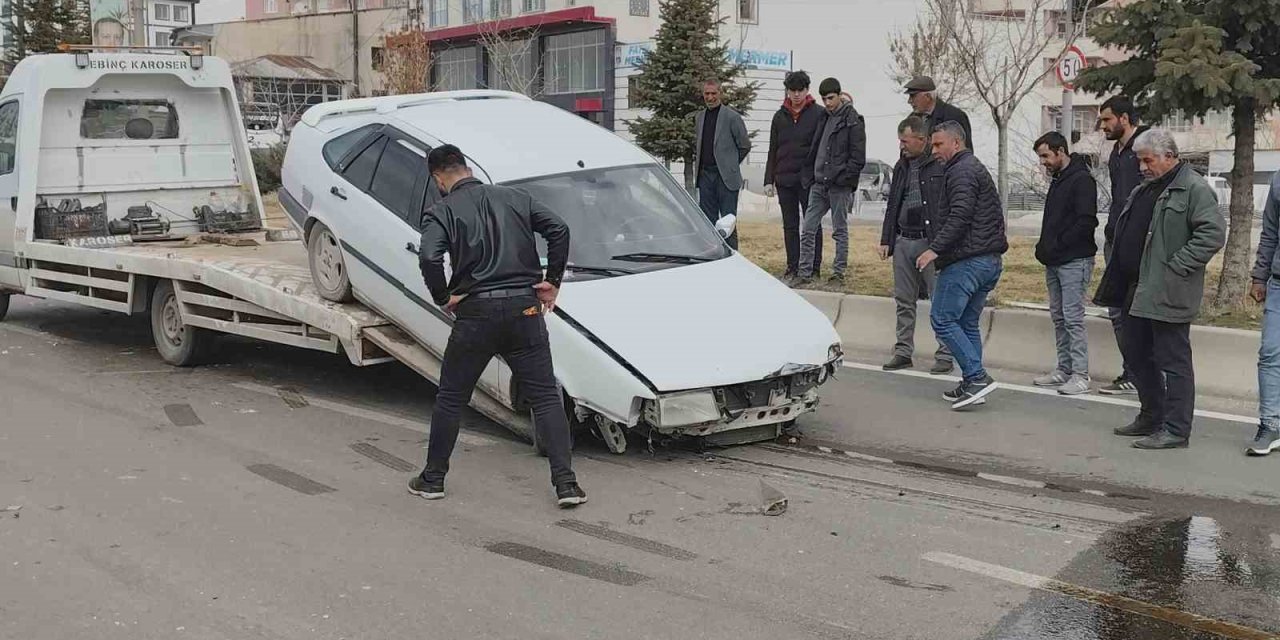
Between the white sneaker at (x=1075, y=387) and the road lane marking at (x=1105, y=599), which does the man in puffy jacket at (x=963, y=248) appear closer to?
the white sneaker at (x=1075, y=387)

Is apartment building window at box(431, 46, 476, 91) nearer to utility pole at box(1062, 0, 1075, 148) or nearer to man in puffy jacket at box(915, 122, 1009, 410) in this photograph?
utility pole at box(1062, 0, 1075, 148)

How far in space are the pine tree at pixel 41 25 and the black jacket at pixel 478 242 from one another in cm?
4177

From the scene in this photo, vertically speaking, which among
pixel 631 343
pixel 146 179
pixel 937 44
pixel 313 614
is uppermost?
pixel 937 44

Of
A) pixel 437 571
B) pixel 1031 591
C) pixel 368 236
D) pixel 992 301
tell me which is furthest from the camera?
pixel 992 301

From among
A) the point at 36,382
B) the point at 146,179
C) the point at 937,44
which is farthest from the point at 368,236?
the point at 937,44

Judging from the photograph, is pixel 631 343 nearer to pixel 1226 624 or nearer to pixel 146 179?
pixel 1226 624

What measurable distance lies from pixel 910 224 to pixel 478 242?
13.8 feet

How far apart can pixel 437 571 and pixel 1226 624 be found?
9.92 ft

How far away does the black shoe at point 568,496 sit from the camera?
6.04 metres

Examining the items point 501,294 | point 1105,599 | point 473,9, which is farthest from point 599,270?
point 473,9

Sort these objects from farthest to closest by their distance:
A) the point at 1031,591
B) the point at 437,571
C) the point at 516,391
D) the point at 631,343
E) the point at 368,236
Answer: the point at 368,236
the point at 516,391
the point at 631,343
the point at 437,571
the point at 1031,591

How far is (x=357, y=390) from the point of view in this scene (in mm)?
8984

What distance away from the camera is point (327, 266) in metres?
8.57

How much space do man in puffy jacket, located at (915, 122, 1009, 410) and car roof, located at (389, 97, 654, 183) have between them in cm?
199
